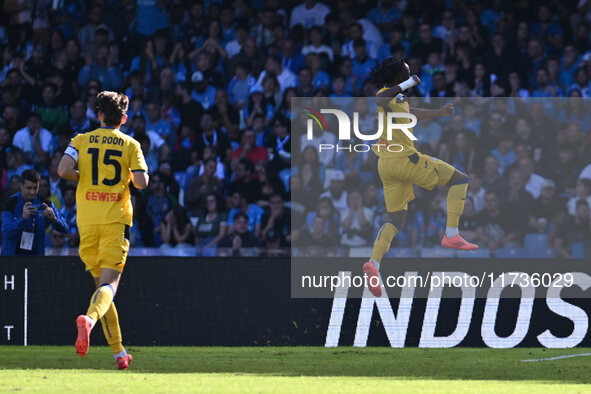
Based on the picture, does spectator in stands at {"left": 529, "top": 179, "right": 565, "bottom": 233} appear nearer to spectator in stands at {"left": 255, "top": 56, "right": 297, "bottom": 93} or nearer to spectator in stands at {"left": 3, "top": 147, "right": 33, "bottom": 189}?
spectator in stands at {"left": 255, "top": 56, "right": 297, "bottom": 93}

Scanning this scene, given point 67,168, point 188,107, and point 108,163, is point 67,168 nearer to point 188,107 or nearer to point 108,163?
point 108,163

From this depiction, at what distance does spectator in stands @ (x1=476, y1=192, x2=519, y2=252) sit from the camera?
10.5 m

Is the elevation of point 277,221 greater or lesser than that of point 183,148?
lesser

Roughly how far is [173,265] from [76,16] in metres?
7.27

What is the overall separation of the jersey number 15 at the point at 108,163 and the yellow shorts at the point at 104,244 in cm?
31

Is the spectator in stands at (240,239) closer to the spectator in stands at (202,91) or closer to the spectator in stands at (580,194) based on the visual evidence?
the spectator in stands at (202,91)

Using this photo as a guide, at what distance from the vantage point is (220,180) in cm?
1288

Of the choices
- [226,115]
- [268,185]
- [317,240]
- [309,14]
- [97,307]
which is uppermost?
[309,14]

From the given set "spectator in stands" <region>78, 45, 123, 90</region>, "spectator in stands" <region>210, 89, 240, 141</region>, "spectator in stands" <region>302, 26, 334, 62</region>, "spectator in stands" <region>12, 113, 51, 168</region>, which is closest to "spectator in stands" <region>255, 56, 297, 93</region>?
"spectator in stands" <region>302, 26, 334, 62</region>

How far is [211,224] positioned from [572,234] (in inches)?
164

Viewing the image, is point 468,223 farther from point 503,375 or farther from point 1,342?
point 1,342

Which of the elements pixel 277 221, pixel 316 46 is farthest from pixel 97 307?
pixel 316 46

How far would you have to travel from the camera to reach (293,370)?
25.6ft

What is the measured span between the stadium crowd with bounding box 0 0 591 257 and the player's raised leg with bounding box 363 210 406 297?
156 millimetres
